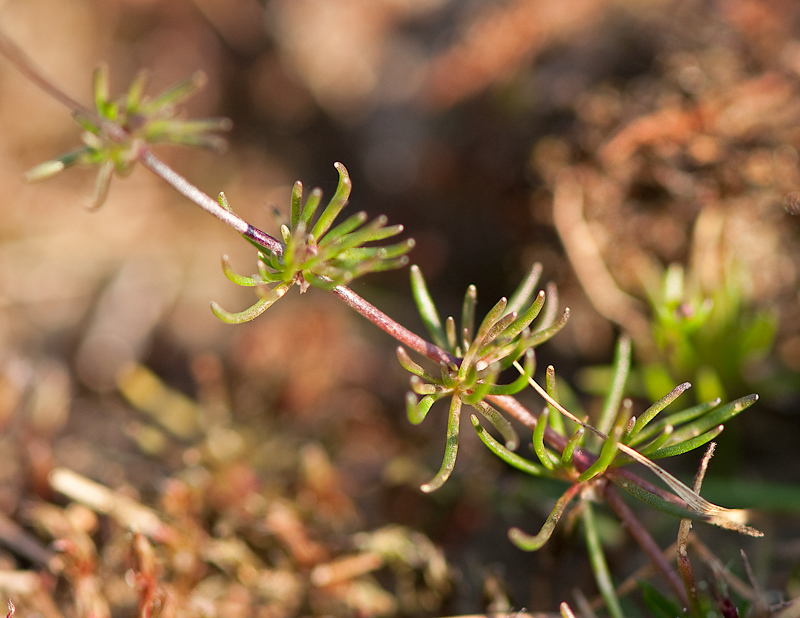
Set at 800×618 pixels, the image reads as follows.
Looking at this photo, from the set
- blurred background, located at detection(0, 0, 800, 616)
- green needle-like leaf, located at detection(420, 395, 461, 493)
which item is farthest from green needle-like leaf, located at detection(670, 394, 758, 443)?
blurred background, located at detection(0, 0, 800, 616)

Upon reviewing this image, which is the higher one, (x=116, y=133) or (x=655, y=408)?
(x=116, y=133)

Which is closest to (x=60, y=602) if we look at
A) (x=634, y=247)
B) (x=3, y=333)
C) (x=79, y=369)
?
(x=79, y=369)

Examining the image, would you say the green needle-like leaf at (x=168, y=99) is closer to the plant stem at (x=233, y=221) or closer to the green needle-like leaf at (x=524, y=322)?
the plant stem at (x=233, y=221)

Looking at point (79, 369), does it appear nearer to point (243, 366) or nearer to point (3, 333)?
point (3, 333)

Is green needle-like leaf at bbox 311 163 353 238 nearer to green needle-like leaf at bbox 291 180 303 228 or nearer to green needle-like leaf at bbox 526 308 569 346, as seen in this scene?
green needle-like leaf at bbox 291 180 303 228

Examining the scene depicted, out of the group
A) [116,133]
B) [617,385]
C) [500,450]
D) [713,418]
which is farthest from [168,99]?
[713,418]

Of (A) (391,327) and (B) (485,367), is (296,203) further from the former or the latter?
(B) (485,367)

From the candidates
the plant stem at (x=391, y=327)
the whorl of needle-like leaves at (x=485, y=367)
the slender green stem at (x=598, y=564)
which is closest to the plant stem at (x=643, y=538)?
the slender green stem at (x=598, y=564)
